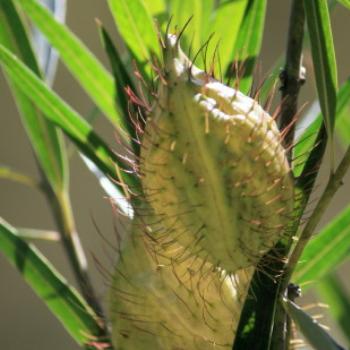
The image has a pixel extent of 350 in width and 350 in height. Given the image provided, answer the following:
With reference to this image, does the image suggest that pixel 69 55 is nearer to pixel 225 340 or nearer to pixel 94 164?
pixel 94 164

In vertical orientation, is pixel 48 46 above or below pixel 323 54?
above

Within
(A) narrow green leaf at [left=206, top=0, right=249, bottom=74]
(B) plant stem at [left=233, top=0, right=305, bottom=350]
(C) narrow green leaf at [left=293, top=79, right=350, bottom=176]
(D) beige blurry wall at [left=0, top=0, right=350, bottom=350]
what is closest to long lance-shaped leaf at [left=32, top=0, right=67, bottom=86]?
(A) narrow green leaf at [left=206, top=0, right=249, bottom=74]

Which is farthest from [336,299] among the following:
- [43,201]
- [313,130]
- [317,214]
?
[43,201]

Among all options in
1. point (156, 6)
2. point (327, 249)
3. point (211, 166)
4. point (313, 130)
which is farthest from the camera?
point (156, 6)

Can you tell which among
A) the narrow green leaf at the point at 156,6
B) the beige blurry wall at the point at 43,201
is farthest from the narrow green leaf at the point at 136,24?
the beige blurry wall at the point at 43,201

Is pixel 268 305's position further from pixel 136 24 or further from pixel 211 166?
pixel 136 24

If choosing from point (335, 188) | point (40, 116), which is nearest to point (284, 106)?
point (335, 188)

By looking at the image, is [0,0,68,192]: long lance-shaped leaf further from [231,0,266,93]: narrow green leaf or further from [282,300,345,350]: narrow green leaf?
[282,300,345,350]: narrow green leaf
